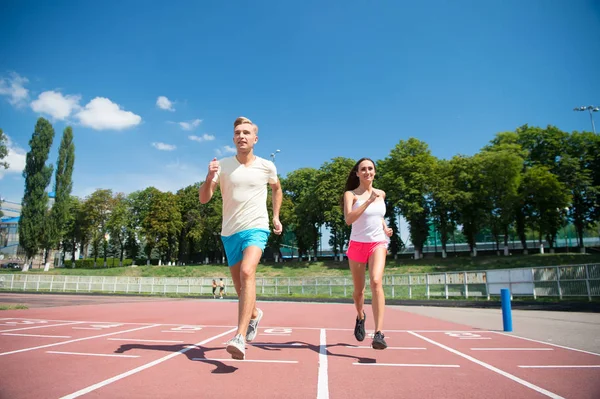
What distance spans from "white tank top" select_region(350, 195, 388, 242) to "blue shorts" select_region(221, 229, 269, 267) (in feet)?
4.56

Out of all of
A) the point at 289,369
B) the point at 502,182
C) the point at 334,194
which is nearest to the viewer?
the point at 289,369

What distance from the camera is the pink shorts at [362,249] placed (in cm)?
493

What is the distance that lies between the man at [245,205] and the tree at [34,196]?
58.8 meters

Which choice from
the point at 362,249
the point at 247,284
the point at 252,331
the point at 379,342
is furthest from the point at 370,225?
the point at 252,331

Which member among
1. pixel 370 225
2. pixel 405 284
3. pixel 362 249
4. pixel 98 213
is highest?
pixel 98 213

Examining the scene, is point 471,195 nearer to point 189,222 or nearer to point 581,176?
point 581,176

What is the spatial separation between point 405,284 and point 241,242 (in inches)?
842

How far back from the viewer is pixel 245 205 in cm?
428

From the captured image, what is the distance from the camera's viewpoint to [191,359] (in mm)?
4141

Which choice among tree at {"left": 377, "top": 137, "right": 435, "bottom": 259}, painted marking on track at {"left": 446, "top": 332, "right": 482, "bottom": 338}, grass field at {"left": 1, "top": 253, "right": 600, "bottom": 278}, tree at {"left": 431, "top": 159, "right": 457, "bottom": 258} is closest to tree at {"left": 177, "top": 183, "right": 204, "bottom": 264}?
grass field at {"left": 1, "top": 253, "right": 600, "bottom": 278}

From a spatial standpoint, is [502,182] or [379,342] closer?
[379,342]

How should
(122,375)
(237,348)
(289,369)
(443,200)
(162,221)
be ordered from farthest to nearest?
(162,221) < (443,200) < (289,369) < (237,348) < (122,375)

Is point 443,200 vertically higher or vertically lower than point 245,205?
higher

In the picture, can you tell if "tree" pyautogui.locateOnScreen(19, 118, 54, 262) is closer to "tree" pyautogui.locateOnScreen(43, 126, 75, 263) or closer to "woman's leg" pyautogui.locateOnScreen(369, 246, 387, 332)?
"tree" pyautogui.locateOnScreen(43, 126, 75, 263)
